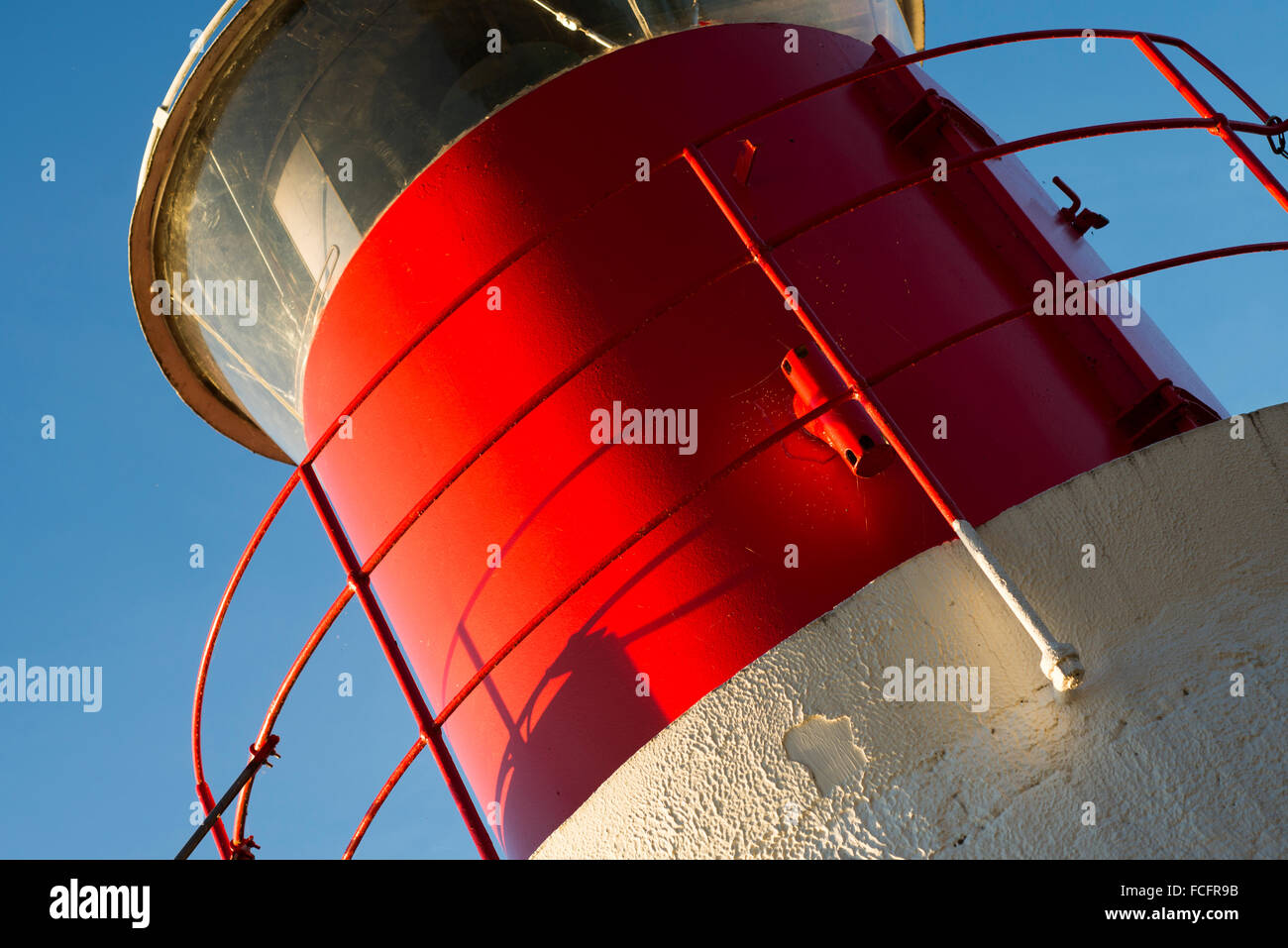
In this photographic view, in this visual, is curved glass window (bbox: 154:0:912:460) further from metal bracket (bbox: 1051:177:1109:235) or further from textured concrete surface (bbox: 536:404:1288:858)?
textured concrete surface (bbox: 536:404:1288:858)

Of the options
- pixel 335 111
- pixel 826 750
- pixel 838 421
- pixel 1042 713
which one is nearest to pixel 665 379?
pixel 838 421

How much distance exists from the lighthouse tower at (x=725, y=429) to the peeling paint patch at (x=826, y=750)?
1cm

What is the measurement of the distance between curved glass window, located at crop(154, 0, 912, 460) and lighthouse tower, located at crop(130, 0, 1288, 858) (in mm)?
13

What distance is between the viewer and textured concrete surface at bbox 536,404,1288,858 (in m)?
2.31

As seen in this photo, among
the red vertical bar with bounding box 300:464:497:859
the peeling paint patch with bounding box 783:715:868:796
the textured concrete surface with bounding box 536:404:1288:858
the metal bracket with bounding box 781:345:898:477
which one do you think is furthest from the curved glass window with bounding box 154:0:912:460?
the peeling paint patch with bounding box 783:715:868:796

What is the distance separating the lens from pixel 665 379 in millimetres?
3457

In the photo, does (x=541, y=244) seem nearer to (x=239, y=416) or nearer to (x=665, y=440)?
(x=665, y=440)

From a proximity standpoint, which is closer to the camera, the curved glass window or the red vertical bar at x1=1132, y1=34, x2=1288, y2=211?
the red vertical bar at x1=1132, y1=34, x2=1288, y2=211

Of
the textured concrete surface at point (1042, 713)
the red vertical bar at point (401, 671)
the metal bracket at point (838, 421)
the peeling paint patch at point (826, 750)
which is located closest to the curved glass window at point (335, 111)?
the red vertical bar at point (401, 671)

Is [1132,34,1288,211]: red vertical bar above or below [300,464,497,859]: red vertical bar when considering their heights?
above

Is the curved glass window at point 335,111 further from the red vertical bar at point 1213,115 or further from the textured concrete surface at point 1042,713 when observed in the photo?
the textured concrete surface at point 1042,713

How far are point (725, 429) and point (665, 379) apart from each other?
24 cm

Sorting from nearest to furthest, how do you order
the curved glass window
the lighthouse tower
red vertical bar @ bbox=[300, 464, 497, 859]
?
1. the lighthouse tower
2. red vertical bar @ bbox=[300, 464, 497, 859]
3. the curved glass window

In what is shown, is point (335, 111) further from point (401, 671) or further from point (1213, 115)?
point (1213, 115)
